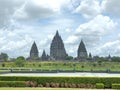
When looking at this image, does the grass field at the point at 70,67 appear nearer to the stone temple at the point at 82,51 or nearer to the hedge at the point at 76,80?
the hedge at the point at 76,80

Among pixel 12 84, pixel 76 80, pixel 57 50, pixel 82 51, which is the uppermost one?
pixel 57 50

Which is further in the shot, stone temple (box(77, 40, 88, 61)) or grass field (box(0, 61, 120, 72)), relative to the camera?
stone temple (box(77, 40, 88, 61))

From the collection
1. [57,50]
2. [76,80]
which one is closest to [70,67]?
[76,80]

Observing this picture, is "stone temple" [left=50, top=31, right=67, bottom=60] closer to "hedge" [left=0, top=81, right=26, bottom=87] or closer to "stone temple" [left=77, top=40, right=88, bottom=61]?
"stone temple" [left=77, top=40, right=88, bottom=61]

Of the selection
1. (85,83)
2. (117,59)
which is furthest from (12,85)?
(117,59)

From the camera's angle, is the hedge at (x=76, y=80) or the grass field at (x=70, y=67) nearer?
the hedge at (x=76, y=80)

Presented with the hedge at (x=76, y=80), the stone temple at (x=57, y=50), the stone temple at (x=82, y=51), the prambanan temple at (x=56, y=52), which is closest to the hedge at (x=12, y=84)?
the hedge at (x=76, y=80)

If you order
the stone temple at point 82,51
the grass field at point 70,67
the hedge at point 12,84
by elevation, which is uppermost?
the stone temple at point 82,51

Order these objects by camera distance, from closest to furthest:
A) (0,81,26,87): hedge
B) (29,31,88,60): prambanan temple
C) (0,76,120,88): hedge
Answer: (0,81,26,87): hedge → (0,76,120,88): hedge → (29,31,88,60): prambanan temple

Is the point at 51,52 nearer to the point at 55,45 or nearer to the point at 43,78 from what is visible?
the point at 55,45

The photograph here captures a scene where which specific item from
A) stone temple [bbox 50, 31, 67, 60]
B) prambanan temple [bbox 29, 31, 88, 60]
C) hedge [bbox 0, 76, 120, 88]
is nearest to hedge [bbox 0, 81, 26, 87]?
hedge [bbox 0, 76, 120, 88]

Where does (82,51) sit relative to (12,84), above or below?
above

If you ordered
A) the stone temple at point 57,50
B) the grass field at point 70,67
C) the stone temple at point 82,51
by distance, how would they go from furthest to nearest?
the stone temple at point 57,50 → the stone temple at point 82,51 → the grass field at point 70,67

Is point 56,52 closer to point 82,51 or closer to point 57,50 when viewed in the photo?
point 57,50
